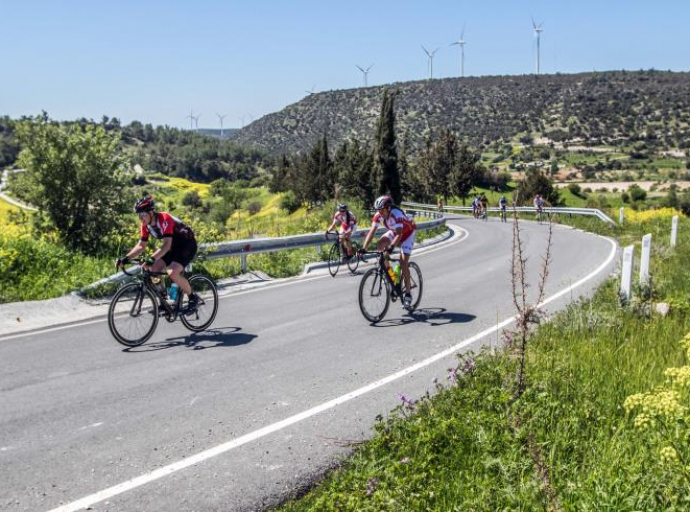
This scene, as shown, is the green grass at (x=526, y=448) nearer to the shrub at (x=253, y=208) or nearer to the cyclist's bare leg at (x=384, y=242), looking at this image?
the cyclist's bare leg at (x=384, y=242)

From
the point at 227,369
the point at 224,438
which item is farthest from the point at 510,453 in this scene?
the point at 227,369

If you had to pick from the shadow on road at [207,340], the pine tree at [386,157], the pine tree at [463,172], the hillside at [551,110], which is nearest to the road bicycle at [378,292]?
the shadow on road at [207,340]

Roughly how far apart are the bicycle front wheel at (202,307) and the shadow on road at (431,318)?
2451 millimetres

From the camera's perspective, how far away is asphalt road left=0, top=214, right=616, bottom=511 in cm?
465

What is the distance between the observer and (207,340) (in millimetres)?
8625

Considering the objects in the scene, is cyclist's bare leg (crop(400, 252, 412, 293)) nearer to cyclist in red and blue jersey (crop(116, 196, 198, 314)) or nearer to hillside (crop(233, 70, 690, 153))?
cyclist in red and blue jersey (crop(116, 196, 198, 314))

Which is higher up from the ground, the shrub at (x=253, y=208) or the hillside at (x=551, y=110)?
the hillside at (x=551, y=110)

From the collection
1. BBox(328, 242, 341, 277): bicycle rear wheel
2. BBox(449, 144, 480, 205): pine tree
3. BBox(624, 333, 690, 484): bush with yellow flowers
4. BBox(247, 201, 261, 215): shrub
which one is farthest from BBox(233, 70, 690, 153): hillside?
BBox(624, 333, 690, 484): bush with yellow flowers

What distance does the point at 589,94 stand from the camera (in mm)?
168125

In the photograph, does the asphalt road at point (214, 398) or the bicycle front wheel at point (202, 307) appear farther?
the bicycle front wheel at point (202, 307)

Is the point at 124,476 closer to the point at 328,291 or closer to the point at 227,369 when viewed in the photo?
the point at 227,369

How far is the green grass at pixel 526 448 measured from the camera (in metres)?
3.92

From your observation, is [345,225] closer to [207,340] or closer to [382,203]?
[382,203]

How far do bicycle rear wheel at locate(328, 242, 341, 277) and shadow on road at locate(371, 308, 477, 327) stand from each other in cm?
482
